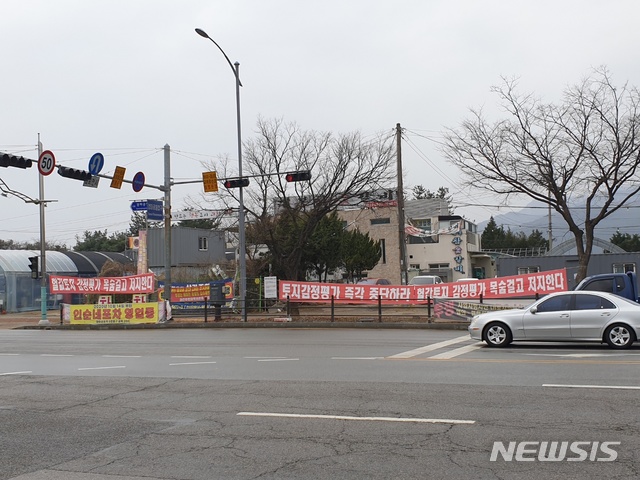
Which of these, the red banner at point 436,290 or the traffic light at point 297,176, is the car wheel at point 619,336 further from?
the traffic light at point 297,176

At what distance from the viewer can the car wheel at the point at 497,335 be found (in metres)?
16.9

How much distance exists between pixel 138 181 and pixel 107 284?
1100 centimetres

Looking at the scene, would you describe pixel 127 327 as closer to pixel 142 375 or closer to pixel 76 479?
pixel 142 375

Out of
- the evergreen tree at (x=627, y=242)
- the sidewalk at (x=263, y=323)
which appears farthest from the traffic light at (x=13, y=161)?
the evergreen tree at (x=627, y=242)

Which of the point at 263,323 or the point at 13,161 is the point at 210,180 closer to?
the point at 263,323

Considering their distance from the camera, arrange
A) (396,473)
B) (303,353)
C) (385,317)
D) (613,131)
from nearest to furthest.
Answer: (396,473) < (303,353) < (613,131) < (385,317)

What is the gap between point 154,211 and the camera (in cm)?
3064

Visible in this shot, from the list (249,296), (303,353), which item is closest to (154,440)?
(303,353)

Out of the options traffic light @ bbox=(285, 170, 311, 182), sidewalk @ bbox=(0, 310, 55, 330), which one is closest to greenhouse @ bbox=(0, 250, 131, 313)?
sidewalk @ bbox=(0, 310, 55, 330)

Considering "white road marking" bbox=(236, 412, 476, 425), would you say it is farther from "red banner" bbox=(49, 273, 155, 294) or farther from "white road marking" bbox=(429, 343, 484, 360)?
"red banner" bbox=(49, 273, 155, 294)

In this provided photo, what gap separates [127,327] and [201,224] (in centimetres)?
5383

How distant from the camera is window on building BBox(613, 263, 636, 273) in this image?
160 feet

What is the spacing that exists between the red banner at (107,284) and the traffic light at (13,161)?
14387mm

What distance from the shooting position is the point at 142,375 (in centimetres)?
1334
